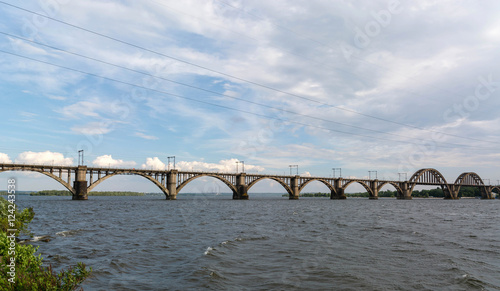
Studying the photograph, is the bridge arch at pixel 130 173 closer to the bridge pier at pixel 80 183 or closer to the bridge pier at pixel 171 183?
the bridge pier at pixel 171 183

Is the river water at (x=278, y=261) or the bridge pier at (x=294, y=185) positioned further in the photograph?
the bridge pier at (x=294, y=185)

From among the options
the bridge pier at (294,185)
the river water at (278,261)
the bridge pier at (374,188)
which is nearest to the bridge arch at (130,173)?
the bridge pier at (294,185)

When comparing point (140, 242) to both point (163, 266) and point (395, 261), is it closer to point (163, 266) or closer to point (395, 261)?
point (163, 266)

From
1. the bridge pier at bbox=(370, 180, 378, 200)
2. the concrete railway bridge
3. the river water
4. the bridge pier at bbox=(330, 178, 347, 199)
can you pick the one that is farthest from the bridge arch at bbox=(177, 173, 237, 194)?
the bridge pier at bbox=(370, 180, 378, 200)

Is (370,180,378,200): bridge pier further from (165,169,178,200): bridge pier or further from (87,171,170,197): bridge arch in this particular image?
(87,171,170,197): bridge arch

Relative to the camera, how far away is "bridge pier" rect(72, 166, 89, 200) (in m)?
96.6

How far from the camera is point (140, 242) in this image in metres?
22.0

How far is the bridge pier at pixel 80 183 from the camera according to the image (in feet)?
317

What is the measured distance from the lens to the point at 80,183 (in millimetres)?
97000

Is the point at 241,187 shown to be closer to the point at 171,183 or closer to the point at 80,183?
the point at 171,183

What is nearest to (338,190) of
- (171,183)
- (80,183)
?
(171,183)

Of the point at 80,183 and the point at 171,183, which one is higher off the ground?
the point at 80,183

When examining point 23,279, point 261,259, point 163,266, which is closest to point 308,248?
point 261,259

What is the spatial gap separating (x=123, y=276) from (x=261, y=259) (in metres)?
7.01
